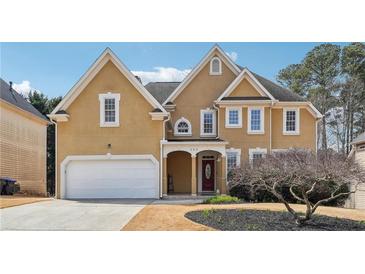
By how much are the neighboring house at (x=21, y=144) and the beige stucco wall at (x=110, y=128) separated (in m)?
2.19

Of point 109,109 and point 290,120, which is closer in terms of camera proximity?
point 109,109

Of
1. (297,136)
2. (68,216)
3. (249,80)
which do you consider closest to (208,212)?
(68,216)

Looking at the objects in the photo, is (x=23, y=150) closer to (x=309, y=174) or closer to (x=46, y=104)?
(x=46, y=104)

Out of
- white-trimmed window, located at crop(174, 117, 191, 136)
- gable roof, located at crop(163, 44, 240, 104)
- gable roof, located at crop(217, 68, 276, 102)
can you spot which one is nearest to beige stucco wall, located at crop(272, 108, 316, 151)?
gable roof, located at crop(217, 68, 276, 102)

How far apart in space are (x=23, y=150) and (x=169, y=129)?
7098 mm

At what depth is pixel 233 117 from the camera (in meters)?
19.4

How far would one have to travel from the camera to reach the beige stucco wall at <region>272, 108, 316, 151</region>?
19.6 m
